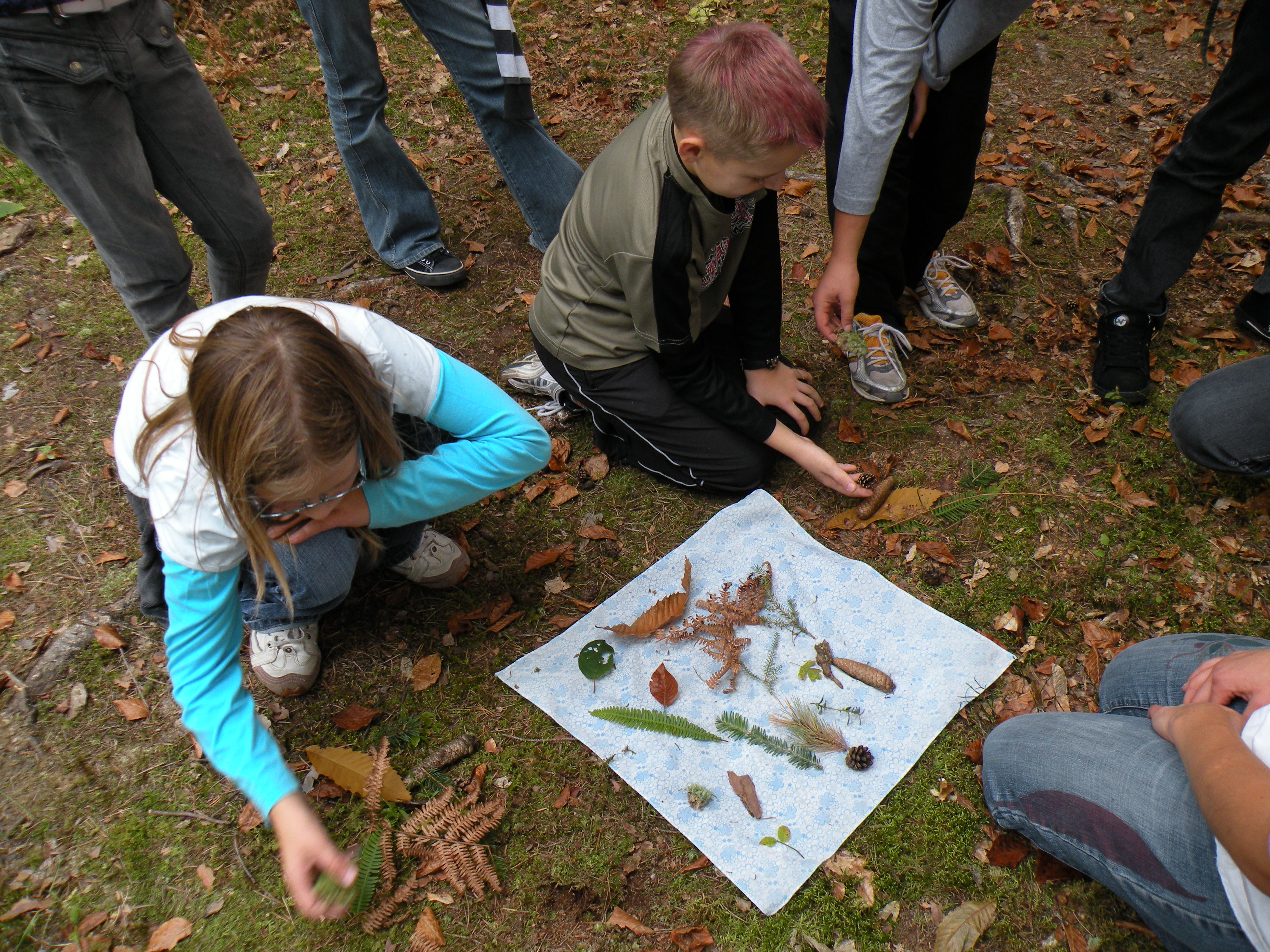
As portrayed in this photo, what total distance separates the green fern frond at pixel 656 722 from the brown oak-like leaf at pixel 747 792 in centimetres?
12

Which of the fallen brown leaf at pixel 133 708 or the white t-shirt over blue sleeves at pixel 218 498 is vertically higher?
the white t-shirt over blue sleeves at pixel 218 498

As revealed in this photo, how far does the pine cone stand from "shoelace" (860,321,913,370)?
164cm

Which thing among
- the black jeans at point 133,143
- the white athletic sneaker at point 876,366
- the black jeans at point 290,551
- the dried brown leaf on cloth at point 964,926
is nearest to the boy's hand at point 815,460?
the white athletic sneaker at point 876,366

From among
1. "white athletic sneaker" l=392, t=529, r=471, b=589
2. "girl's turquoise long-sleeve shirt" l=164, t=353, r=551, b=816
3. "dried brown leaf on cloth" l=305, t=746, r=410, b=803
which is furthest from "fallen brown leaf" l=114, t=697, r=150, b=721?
"white athletic sneaker" l=392, t=529, r=471, b=589

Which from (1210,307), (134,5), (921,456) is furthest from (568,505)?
(1210,307)

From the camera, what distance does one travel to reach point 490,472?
7.30 ft

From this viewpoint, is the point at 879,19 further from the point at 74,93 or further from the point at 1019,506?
the point at 74,93

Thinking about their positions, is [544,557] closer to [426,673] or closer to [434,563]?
[434,563]

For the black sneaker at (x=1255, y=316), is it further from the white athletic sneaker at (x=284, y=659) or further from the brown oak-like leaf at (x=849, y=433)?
the white athletic sneaker at (x=284, y=659)

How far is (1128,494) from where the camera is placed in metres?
2.83

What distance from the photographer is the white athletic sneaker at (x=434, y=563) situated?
2715 millimetres

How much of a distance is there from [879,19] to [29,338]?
14.0 ft

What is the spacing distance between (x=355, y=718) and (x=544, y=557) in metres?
0.85

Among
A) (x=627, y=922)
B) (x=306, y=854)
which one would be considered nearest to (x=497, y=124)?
(x=306, y=854)
